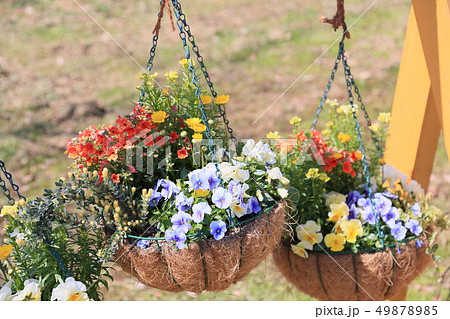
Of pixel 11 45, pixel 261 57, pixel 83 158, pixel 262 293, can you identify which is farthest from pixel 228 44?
pixel 83 158

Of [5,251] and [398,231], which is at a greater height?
[5,251]

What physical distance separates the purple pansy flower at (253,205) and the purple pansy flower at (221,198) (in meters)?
0.09

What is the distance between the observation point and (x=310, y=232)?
2012 mm

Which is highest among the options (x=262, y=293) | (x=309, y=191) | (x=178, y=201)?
(x=178, y=201)

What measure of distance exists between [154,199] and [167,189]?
0.05 meters

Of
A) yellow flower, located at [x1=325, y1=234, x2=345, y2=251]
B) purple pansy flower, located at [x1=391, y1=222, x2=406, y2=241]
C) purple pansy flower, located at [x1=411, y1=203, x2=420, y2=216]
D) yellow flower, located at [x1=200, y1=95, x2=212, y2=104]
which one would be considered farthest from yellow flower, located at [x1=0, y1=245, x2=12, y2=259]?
purple pansy flower, located at [x1=411, y1=203, x2=420, y2=216]

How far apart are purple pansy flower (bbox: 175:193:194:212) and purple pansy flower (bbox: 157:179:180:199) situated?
0.11 feet

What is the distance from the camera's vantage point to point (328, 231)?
2.09 m

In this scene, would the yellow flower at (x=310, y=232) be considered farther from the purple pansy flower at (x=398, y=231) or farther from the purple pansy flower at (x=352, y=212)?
the purple pansy flower at (x=398, y=231)

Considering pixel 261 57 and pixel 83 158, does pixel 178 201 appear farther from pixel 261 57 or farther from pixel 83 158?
pixel 261 57

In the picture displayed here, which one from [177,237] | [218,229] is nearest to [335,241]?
[218,229]

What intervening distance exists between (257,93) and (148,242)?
3.58 metres

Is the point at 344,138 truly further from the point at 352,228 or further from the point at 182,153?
the point at 182,153

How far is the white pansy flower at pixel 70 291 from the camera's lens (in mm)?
1531
